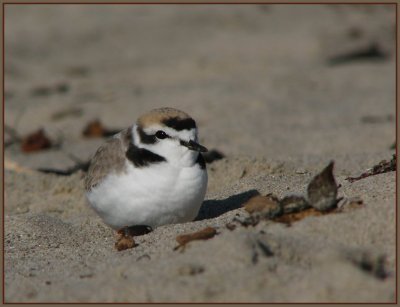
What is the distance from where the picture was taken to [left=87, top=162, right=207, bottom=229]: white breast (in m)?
4.51

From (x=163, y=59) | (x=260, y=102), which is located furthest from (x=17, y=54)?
(x=260, y=102)

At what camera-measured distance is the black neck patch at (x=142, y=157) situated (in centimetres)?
457

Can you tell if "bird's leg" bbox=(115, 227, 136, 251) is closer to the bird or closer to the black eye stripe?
the bird

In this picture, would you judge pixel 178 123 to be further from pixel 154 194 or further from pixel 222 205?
pixel 222 205

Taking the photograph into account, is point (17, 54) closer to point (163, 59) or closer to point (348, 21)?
point (163, 59)

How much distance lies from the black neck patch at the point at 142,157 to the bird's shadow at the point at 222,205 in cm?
62

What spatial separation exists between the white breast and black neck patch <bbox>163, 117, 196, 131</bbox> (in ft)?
0.69

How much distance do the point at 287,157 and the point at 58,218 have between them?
1.94 meters

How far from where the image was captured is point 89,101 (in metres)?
9.82

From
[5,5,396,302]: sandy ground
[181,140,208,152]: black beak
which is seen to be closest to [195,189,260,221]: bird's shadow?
[5,5,396,302]: sandy ground

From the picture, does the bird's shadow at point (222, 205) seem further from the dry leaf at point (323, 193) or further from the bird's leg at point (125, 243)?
→ the dry leaf at point (323, 193)

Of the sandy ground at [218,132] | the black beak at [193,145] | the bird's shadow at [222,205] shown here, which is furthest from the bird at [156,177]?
the bird's shadow at [222,205]

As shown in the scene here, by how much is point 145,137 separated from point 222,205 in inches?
32.2

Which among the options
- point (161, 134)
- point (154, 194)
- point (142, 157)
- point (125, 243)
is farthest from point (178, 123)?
point (125, 243)
